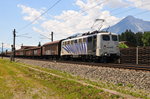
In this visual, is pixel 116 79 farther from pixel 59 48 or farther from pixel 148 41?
pixel 148 41

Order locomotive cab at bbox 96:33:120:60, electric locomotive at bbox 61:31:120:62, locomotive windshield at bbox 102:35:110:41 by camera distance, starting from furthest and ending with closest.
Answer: locomotive windshield at bbox 102:35:110:41, electric locomotive at bbox 61:31:120:62, locomotive cab at bbox 96:33:120:60

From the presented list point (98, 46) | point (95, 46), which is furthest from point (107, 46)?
point (95, 46)

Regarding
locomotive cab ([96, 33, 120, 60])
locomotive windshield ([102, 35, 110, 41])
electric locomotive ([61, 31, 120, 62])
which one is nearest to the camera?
locomotive cab ([96, 33, 120, 60])

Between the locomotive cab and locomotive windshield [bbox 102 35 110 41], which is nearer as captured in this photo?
the locomotive cab

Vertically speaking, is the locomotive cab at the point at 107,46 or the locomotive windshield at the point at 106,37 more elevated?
the locomotive windshield at the point at 106,37

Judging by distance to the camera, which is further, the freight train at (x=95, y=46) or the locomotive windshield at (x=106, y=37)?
the locomotive windshield at (x=106, y=37)

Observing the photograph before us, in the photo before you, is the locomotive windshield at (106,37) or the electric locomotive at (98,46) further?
the locomotive windshield at (106,37)

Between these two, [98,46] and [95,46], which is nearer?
[98,46]

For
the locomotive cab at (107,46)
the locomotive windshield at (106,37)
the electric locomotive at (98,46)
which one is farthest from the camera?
the locomotive windshield at (106,37)

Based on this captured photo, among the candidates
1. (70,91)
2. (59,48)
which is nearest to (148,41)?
(59,48)

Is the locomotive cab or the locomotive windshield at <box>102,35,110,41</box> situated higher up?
the locomotive windshield at <box>102,35,110,41</box>

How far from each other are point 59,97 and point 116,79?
16.9ft

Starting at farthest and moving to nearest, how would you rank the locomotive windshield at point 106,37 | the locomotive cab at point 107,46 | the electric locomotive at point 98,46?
the locomotive windshield at point 106,37
the electric locomotive at point 98,46
the locomotive cab at point 107,46

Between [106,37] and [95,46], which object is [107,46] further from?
[95,46]
